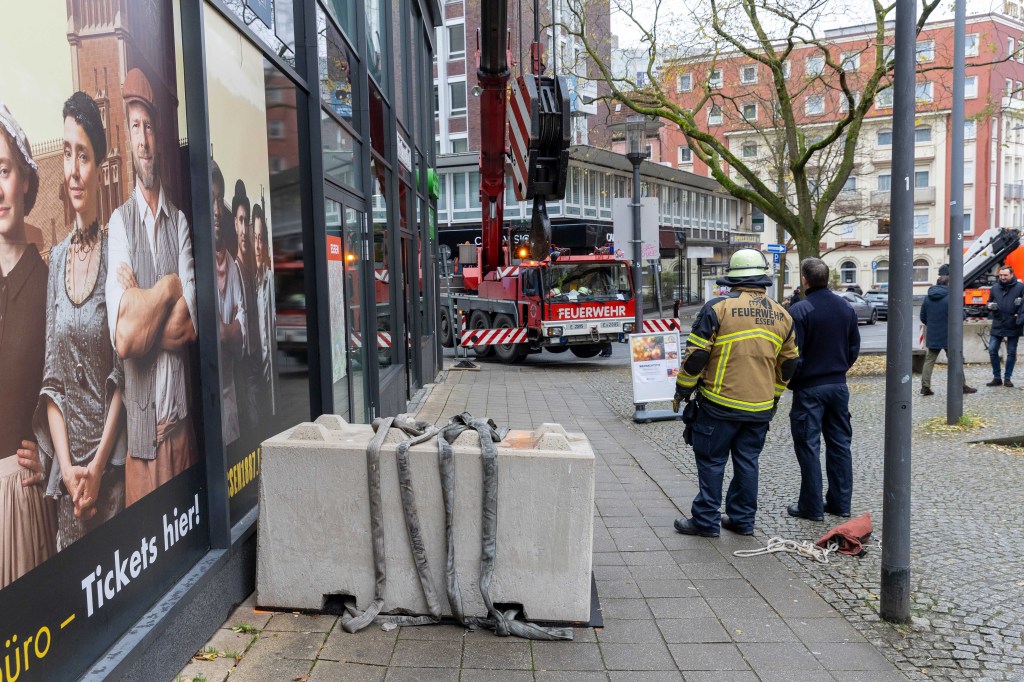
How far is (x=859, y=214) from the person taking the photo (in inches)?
1642

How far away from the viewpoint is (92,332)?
9.71 ft

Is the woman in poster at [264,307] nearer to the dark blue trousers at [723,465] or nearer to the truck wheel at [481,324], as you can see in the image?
the dark blue trousers at [723,465]

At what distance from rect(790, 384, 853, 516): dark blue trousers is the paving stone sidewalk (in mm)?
777

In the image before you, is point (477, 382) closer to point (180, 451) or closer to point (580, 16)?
point (580, 16)

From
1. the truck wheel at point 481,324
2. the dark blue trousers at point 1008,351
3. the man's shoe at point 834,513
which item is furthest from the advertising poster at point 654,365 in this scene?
the truck wheel at point 481,324

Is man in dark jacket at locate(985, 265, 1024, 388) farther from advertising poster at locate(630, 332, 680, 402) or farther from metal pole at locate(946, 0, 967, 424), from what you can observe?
advertising poster at locate(630, 332, 680, 402)

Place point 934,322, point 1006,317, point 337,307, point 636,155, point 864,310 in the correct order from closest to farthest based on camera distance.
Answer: point 337,307
point 636,155
point 934,322
point 1006,317
point 864,310

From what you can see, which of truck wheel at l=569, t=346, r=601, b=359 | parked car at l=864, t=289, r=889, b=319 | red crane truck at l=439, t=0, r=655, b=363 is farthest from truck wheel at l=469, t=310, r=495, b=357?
parked car at l=864, t=289, r=889, b=319

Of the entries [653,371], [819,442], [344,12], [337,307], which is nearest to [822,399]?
[819,442]

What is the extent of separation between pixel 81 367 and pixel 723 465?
4009 millimetres

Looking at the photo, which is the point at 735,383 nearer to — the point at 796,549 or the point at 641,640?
the point at 796,549

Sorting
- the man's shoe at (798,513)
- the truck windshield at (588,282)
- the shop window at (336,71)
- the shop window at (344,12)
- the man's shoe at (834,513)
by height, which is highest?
the shop window at (344,12)

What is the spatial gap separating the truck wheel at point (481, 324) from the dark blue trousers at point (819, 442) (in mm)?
14926

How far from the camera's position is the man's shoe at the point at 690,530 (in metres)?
5.63
